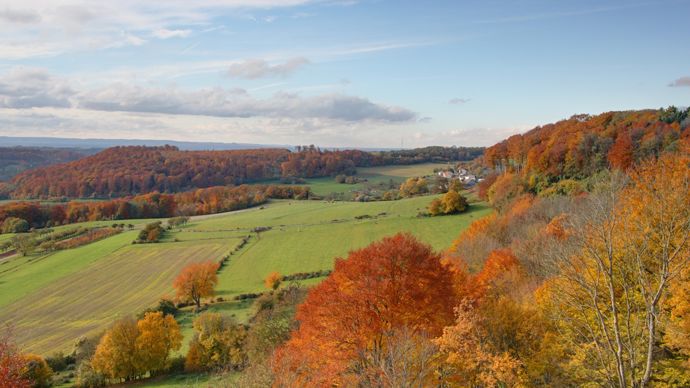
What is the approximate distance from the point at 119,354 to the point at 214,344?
25.3 feet

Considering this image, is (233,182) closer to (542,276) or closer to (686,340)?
(542,276)

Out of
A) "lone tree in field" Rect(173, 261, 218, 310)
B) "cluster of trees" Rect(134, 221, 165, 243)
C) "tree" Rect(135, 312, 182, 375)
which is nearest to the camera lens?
"tree" Rect(135, 312, 182, 375)

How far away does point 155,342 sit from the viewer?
37.9 metres

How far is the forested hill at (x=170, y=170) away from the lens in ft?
440

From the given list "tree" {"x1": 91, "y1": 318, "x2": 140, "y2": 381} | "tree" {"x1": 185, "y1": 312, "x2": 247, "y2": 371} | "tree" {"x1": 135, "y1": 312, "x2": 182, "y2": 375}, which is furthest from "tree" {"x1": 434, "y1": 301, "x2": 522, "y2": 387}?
"tree" {"x1": 91, "y1": 318, "x2": 140, "y2": 381}

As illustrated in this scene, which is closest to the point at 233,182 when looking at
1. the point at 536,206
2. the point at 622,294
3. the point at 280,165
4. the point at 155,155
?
the point at 280,165

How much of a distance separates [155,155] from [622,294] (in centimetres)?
17162

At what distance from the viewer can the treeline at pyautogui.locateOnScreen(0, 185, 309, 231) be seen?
329ft

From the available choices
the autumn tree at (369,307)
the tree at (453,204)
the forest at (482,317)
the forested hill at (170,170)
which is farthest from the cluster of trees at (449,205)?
the forested hill at (170,170)

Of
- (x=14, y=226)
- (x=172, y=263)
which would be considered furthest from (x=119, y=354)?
(x=14, y=226)

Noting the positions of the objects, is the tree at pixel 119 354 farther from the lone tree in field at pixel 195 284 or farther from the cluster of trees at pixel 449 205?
the cluster of trees at pixel 449 205

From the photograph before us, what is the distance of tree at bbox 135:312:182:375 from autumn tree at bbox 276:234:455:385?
19680 millimetres

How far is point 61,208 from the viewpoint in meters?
107

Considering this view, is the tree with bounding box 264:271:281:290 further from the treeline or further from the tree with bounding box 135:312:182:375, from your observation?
the treeline
